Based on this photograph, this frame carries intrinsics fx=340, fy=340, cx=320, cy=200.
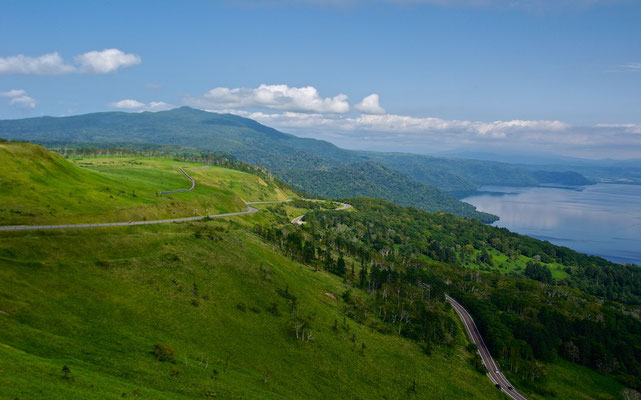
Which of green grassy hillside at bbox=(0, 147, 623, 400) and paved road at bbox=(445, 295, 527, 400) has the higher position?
green grassy hillside at bbox=(0, 147, 623, 400)

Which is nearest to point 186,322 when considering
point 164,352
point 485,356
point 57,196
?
point 164,352

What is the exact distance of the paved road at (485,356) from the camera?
112 meters

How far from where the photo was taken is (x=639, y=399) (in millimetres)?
122938

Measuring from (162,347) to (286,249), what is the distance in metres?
116

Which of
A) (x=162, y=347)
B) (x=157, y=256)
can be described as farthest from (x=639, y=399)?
(x=157, y=256)

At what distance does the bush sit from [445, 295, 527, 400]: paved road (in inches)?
4104

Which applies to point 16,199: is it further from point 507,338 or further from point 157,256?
point 507,338

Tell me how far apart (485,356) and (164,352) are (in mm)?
120663

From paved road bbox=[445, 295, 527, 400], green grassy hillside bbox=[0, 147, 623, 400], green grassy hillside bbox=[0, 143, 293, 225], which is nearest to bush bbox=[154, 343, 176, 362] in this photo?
green grassy hillside bbox=[0, 147, 623, 400]

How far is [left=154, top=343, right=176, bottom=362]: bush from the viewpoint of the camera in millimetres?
61812

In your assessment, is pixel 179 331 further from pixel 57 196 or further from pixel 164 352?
pixel 57 196

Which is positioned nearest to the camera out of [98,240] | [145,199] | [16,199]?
[98,240]

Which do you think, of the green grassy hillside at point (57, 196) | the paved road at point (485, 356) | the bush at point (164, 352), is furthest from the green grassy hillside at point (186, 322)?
the paved road at point (485, 356)

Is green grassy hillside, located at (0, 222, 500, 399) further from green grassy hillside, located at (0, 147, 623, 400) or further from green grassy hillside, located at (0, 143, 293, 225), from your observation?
green grassy hillside, located at (0, 143, 293, 225)
